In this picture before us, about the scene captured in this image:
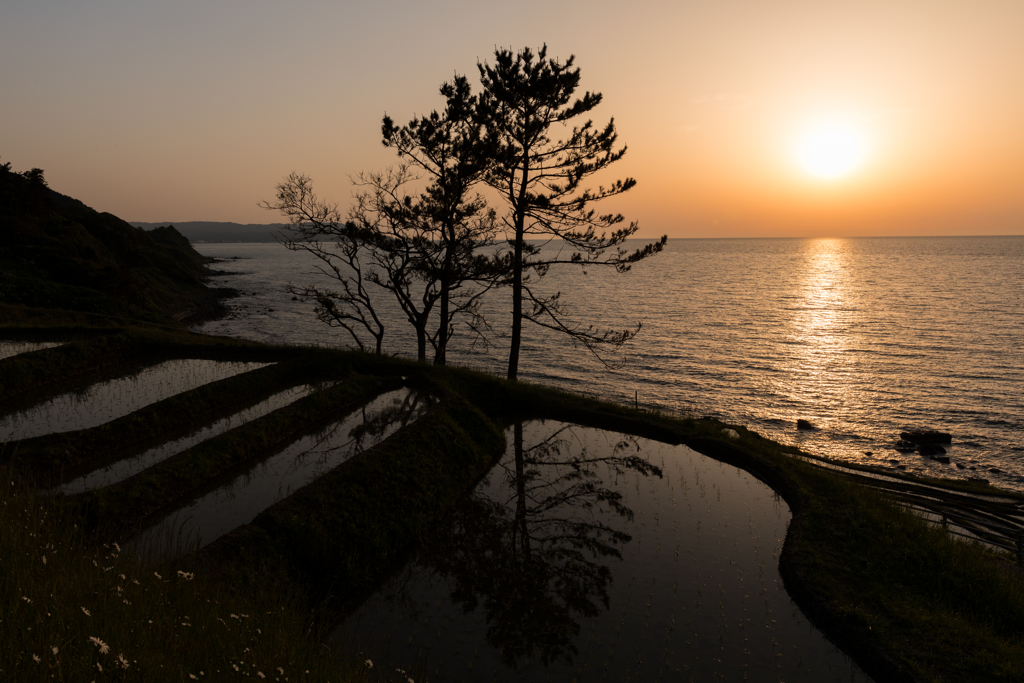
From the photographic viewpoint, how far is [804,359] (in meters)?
59.8

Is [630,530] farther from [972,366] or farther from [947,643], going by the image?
[972,366]

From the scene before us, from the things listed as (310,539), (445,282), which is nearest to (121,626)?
(310,539)

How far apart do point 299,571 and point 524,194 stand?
2214 centimetres

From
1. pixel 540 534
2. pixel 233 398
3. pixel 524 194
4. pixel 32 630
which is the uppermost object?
pixel 524 194

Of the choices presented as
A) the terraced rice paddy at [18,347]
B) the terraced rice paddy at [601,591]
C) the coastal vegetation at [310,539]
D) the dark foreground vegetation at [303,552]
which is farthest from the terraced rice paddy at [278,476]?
the terraced rice paddy at [18,347]

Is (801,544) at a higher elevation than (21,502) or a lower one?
lower

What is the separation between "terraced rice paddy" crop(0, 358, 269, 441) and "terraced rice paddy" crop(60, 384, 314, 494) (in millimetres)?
3068

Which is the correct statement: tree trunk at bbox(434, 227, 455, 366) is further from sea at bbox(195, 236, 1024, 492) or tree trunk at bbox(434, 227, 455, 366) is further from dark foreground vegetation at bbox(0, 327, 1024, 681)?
dark foreground vegetation at bbox(0, 327, 1024, 681)

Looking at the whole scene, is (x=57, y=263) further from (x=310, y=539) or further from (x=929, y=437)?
(x=929, y=437)

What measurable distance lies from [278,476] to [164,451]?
4.13m

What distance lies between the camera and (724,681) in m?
10.2

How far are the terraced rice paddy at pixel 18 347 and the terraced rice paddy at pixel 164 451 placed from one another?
1296cm

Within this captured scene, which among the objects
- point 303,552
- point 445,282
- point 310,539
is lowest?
point 303,552

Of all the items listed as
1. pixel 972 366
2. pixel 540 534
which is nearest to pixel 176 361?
pixel 540 534
